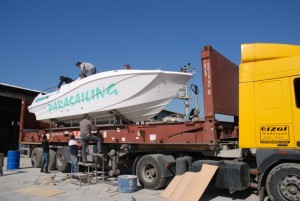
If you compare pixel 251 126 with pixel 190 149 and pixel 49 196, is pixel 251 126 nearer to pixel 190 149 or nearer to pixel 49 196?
pixel 190 149

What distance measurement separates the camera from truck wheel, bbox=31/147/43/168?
1263 centimetres

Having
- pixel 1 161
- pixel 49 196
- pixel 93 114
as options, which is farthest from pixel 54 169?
pixel 49 196

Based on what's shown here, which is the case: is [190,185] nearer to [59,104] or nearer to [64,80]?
[59,104]

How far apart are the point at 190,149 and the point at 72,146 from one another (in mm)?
4627

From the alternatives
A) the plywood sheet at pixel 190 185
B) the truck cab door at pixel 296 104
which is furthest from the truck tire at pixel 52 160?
the truck cab door at pixel 296 104

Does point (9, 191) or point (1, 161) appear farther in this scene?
point (1, 161)

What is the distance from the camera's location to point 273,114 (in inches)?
224

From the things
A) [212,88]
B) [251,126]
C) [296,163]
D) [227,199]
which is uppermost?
[212,88]

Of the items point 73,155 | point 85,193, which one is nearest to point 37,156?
point 73,155

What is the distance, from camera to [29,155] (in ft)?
44.1

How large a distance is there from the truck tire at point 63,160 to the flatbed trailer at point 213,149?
241cm

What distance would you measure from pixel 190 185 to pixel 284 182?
1.97 metres

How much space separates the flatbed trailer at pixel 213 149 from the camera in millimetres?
5656

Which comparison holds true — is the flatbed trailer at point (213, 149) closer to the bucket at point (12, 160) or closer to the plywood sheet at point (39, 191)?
the plywood sheet at point (39, 191)
